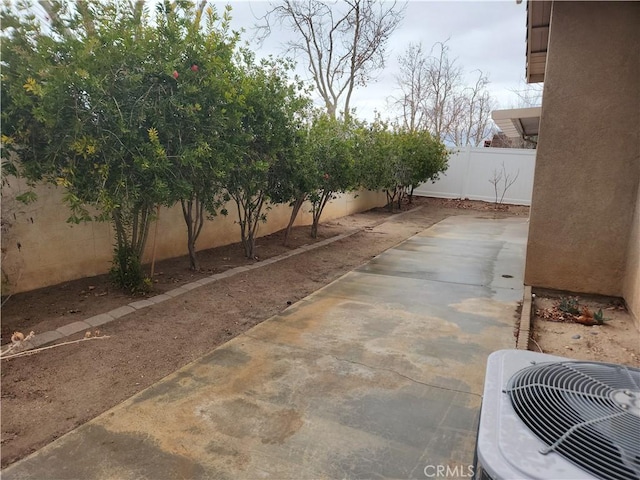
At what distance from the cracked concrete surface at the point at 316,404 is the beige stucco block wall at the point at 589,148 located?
117 cm

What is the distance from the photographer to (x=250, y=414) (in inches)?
104

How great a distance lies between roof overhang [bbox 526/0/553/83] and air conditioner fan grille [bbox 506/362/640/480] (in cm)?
575

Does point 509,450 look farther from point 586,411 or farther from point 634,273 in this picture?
point 634,273

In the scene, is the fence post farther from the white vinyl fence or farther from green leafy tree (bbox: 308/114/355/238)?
green leafy tree (bbox: 308/114/355/238)

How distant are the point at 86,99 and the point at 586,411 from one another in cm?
404

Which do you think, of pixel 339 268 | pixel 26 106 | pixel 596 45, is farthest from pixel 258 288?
pixel 596 45

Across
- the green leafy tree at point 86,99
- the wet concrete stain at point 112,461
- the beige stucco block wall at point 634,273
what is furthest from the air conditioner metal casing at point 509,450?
the beige stucco block wall at point 634,273

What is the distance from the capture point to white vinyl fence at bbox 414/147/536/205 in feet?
49.0

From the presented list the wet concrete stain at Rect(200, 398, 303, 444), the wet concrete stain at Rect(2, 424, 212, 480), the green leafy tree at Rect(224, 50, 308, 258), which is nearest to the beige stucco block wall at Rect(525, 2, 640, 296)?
the green leafy tree at Rect(224, 50, 308, 258)

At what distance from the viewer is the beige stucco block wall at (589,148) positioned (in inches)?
182

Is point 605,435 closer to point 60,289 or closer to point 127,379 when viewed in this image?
point 127,379

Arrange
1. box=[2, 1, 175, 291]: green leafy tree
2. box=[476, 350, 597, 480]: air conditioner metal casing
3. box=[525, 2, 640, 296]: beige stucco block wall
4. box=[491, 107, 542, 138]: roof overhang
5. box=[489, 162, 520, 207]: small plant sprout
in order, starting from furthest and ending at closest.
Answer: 1. box=[489, 162, 520, 207]: small plant sprout
2. box=[491, 107, 542, 138]: roof overhang
3. box=[525, 2, 640, 296]: beige stucco block wall
4. box=[2, 1, 175, 291]: green leafy tree
5. box=[476, 350, 597, 480]: air conditioner metal casing

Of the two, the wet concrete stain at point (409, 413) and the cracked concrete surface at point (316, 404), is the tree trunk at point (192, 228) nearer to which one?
the cracked concrete surface at point (316, 404)

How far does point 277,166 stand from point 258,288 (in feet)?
6.89
